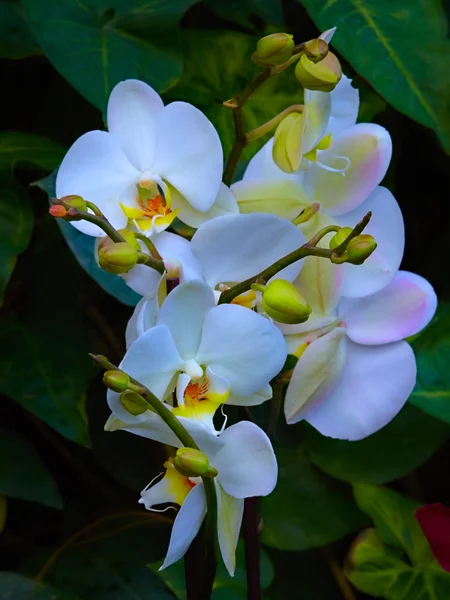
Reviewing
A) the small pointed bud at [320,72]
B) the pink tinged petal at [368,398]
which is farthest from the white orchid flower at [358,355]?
the small pointed bud at [320,72]

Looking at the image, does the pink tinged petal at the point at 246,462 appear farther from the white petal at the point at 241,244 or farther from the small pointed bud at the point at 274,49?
the small pointed bud at the point at 274,49

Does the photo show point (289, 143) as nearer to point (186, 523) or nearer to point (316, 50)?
point (316, 50)

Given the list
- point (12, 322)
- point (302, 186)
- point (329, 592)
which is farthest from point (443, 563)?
point (12, 322)

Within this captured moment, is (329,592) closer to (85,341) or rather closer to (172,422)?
(85,341)

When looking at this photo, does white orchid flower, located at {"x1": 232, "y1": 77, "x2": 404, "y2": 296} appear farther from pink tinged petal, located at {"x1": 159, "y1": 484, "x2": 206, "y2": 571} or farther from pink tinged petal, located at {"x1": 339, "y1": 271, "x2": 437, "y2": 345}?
pink tinged petal, located at {"x1": 159, "y1": 484, "x2": 206, "y2": 571}

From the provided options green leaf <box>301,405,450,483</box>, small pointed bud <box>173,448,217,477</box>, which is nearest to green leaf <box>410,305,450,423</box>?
green leaf <box>301,405,450,483</box>
